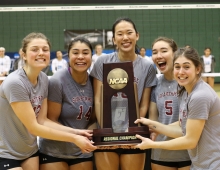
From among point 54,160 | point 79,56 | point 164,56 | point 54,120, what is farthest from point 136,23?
point 54,160

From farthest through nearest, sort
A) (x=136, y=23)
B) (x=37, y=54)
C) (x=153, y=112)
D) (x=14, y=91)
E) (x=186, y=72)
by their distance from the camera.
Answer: (x=136, y=23) < (x=153, y=112) < (x=37, y=54) < (x=14, y=91) < (x=186, y=72)

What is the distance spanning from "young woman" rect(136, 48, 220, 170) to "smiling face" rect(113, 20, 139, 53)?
0.54 m

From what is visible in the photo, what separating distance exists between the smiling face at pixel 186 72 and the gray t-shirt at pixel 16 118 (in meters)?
1.17

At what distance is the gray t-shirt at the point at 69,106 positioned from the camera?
2938 mm

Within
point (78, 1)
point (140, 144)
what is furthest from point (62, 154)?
point (78, 1)

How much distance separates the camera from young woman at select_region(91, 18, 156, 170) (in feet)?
9.55

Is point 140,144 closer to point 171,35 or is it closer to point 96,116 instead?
point 96,116

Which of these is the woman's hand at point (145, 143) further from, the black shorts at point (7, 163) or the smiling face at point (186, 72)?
the black shorts at point (7, 163)

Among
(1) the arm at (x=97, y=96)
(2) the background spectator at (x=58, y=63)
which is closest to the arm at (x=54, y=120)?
(1) the arm at (x=97, y=96)

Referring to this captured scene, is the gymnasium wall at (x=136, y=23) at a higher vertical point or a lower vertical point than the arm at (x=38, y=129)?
higher

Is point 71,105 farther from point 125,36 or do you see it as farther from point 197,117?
point 197,117

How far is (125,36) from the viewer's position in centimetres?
293

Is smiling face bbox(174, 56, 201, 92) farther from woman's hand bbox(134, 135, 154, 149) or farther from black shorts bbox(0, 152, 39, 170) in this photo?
black shorts bbox(0, 152, 39, 170)

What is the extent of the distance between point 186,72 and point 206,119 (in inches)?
15.0
